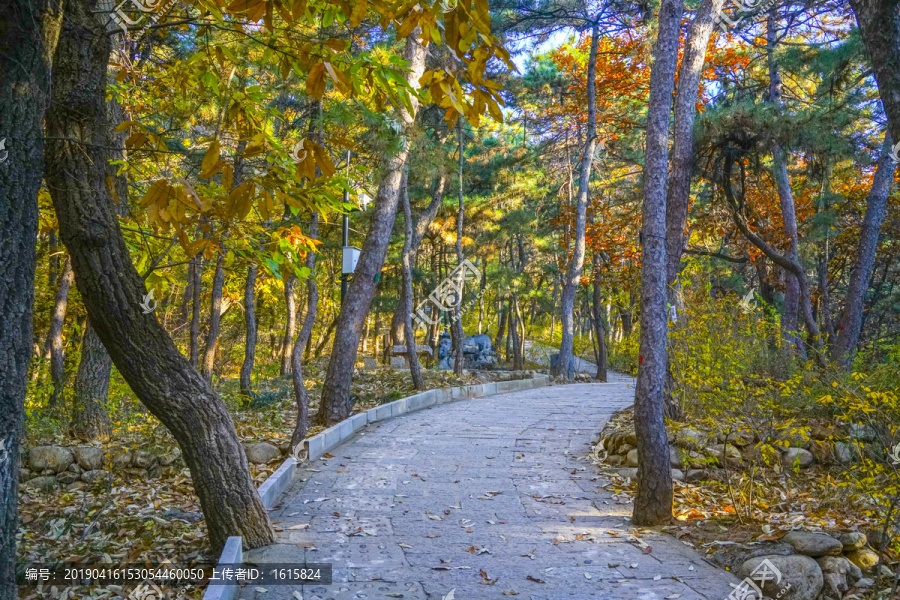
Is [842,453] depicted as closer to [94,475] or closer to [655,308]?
[655,308]

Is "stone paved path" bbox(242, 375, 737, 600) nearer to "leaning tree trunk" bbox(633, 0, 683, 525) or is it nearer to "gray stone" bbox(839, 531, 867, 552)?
"leaning tree trunk" bbox(633, 0, 683, 525)

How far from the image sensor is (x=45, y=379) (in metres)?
11.6

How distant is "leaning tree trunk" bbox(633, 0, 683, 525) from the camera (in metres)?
5.01

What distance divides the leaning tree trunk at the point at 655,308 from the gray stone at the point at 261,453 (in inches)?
177

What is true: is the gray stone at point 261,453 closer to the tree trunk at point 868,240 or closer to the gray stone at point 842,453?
the gray stone at point 842,453

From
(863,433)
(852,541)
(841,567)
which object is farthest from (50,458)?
(863,433)

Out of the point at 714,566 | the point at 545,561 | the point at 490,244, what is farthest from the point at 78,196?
the point at 490,244

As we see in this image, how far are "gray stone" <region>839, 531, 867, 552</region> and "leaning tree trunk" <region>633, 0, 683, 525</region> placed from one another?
Answer: 1247mm

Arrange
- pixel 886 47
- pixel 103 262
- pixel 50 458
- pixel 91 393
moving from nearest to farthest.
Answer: pixel 886 47 < pixel 103 262 < pixel 50 458 < pixel 91 393

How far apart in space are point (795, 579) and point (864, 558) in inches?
26.0

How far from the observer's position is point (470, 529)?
4.91m

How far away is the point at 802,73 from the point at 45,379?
15868 mm

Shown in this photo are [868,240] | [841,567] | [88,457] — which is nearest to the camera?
[841,567]

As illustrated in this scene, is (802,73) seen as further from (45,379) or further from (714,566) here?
(45,379)
